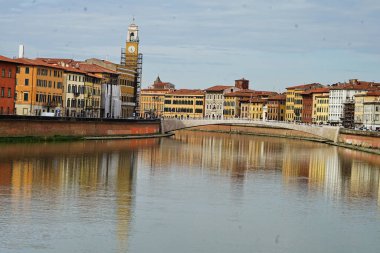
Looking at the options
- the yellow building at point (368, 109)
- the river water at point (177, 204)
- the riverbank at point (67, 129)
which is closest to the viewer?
the river water at point (177, 204)

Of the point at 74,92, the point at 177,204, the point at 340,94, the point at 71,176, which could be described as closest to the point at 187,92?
the point at 340,94

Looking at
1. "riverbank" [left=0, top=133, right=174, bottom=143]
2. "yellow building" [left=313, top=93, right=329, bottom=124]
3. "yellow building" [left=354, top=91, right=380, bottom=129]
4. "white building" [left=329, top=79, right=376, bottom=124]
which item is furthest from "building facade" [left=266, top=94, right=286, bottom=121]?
"riverbank" [left=0, top=133, right=174, bottom=143]

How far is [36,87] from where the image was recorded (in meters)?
63.9

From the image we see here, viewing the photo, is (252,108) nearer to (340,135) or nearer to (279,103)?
(279,103)

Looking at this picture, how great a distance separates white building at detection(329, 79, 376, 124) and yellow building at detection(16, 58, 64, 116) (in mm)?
40200

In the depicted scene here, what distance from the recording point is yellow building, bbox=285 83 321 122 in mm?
110188

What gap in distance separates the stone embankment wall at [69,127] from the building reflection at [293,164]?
5.07 metres

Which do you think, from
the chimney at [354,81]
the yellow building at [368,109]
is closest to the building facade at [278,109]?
the chimney at [354,81]

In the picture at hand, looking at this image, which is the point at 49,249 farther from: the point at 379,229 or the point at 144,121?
the point at 144,121

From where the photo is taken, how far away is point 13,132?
1984 inches

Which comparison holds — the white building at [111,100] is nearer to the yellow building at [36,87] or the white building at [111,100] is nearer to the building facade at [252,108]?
the yellow building at [36,87]

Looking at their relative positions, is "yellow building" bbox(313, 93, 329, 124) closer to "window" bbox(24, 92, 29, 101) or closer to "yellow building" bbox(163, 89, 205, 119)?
"yellow building" bbox(163, 89, 205, 119)

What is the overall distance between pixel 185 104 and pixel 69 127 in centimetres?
6789

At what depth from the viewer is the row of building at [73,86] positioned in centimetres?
5923
